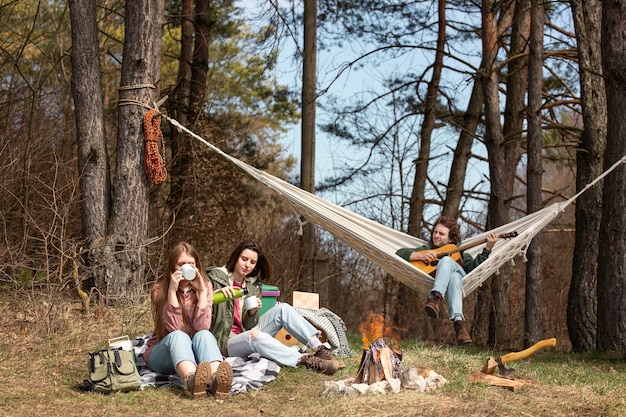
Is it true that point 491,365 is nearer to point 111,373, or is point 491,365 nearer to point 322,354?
point 322,354

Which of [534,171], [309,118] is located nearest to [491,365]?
[534,171]

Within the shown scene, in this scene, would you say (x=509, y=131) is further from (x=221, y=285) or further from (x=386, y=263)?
(x=221, y=285)

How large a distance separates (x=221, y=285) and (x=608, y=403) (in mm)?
1744

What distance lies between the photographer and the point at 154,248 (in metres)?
6.96

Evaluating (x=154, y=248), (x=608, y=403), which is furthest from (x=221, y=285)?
(x=154, y=248)

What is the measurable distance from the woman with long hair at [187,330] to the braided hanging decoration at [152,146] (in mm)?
1941

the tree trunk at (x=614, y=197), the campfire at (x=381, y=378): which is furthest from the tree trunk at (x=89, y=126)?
the tree trunk at (x=614, y=197)

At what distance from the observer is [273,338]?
409 centimetres

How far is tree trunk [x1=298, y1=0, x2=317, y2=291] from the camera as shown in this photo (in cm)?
723

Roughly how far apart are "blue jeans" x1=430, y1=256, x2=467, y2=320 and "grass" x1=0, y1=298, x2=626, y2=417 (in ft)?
0.90

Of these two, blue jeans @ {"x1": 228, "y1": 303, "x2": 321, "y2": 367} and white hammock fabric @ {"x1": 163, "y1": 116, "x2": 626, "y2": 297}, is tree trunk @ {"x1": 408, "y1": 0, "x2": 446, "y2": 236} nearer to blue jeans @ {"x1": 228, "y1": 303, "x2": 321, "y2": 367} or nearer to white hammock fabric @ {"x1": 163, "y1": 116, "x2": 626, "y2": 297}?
white hammock fabric @ {"x1": 163, "y1": 116, "x2": 626, "y2": 297}

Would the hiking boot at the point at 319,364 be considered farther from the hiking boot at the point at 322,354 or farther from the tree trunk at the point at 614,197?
the tree trunk at the point at 614,197

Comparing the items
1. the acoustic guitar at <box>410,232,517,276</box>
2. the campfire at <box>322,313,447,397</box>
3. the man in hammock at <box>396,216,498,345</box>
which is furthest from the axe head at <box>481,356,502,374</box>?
the acoustic guitar at <box>410,232,517,276</box>

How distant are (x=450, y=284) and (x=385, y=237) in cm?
57
